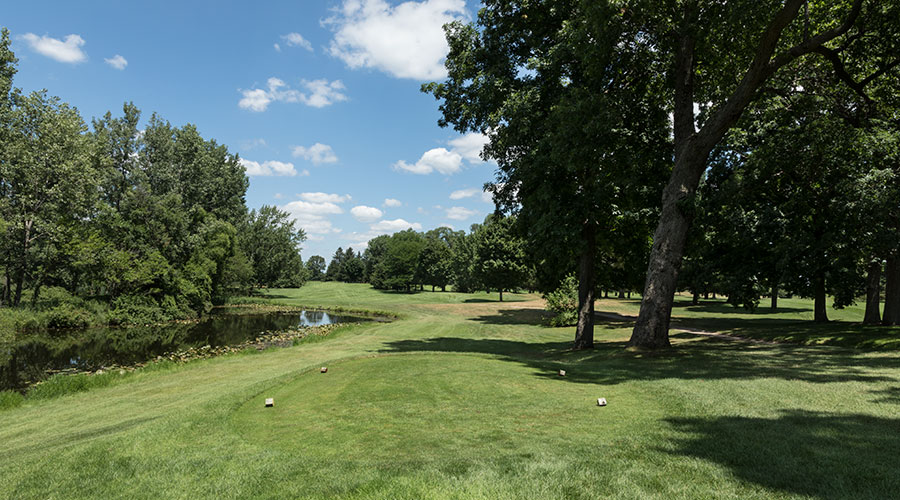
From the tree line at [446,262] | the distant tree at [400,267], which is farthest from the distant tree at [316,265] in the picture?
the distant tree at [400,267]

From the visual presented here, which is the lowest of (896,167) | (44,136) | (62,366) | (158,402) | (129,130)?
(62,366)

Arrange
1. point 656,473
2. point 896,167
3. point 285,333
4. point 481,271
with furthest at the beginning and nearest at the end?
point 481,271 → point 285,333 → point 896,167 → point 656,473

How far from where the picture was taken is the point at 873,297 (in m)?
22.9

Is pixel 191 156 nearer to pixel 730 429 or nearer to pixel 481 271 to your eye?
pixel 481 271

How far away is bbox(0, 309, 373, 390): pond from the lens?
19500mm

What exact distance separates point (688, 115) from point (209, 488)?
17527mm

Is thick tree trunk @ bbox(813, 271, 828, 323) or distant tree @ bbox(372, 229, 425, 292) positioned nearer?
thick tree trunk @ bbox(813, 271, 828, 323)

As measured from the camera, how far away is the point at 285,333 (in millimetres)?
32062

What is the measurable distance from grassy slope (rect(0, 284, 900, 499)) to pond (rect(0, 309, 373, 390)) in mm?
9972

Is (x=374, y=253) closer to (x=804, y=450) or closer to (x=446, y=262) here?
(x=446, y=262)

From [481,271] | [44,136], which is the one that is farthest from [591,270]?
[44,136]

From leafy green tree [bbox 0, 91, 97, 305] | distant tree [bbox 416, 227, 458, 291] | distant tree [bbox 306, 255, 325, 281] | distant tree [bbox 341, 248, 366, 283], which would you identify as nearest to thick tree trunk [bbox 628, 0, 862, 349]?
leafy green tree [bbox 0, 91, 97, 305]

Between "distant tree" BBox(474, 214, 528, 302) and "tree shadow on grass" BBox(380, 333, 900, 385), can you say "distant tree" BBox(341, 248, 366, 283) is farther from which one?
"tree shadow on grass" BBox(380, 333, 900, 385)

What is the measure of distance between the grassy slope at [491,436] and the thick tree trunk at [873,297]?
14.7 m
